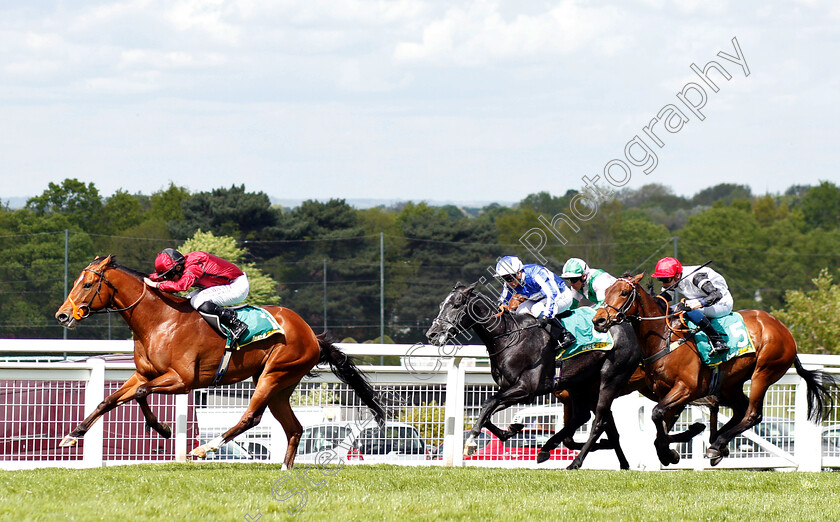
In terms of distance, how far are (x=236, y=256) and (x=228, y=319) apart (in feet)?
106

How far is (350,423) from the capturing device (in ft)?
29.7

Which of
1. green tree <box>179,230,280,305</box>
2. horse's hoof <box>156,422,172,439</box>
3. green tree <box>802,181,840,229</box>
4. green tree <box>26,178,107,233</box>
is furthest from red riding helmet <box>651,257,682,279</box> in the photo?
green tree <box>802,181,840,229</box>

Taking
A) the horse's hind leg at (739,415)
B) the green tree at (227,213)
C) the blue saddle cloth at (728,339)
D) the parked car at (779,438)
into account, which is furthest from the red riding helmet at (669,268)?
the green tree at (227,213)

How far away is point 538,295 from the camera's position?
8.69 metres

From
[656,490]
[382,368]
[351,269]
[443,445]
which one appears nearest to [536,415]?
[443,445]

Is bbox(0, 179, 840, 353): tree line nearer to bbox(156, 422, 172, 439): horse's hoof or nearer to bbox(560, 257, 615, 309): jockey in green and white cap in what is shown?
bbox(560, 257, 615, 309): jockey in green and white cap

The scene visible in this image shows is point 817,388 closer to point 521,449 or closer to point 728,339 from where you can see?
point 728,339

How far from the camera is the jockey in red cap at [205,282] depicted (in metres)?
7.92

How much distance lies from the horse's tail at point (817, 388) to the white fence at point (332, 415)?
0.74 ft

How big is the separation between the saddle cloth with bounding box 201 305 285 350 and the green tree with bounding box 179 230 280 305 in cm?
3005

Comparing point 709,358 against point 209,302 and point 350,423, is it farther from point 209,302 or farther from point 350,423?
point 209,302

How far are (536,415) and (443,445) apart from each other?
→ 1112mm

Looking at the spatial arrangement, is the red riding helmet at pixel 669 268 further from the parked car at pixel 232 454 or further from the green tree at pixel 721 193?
the green tree at pixel 721 193

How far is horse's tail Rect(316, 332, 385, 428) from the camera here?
8.61 m
